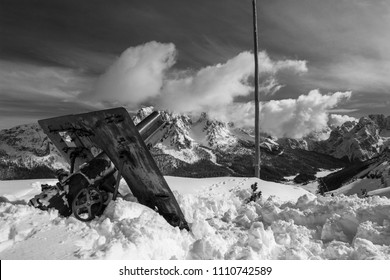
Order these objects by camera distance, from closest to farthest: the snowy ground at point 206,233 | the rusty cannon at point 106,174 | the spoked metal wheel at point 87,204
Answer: the snowy ground at point 206,233, the spoked metal wheel at point 87,204, the rusty cannon at point 106,174

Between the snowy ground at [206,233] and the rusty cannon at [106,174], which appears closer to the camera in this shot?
the snowy ground at [206,233]

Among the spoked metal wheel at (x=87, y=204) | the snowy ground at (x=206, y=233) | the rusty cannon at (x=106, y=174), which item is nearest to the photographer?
the snowy ground at (x=206, y=233)

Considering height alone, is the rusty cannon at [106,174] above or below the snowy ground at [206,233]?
above

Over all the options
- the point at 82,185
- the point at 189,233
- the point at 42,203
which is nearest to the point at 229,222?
the point at 189,233

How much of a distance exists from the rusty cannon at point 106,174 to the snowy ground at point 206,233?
0.48 m

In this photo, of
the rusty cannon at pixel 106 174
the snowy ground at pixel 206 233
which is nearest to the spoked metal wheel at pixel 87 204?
the rusty cannon at pixel 106 174

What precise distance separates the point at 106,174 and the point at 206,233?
2.85 meters

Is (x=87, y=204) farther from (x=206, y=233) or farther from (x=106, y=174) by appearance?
(x=206, y=233)

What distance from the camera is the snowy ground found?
681 cm

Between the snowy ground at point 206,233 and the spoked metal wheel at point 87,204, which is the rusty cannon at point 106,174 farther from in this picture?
the snowy ground at point 206,233

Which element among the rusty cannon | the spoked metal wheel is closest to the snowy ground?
the spoked metal wheel

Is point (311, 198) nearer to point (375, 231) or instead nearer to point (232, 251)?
point (375, 231)

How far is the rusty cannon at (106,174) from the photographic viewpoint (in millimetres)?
8695

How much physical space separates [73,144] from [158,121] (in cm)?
269
